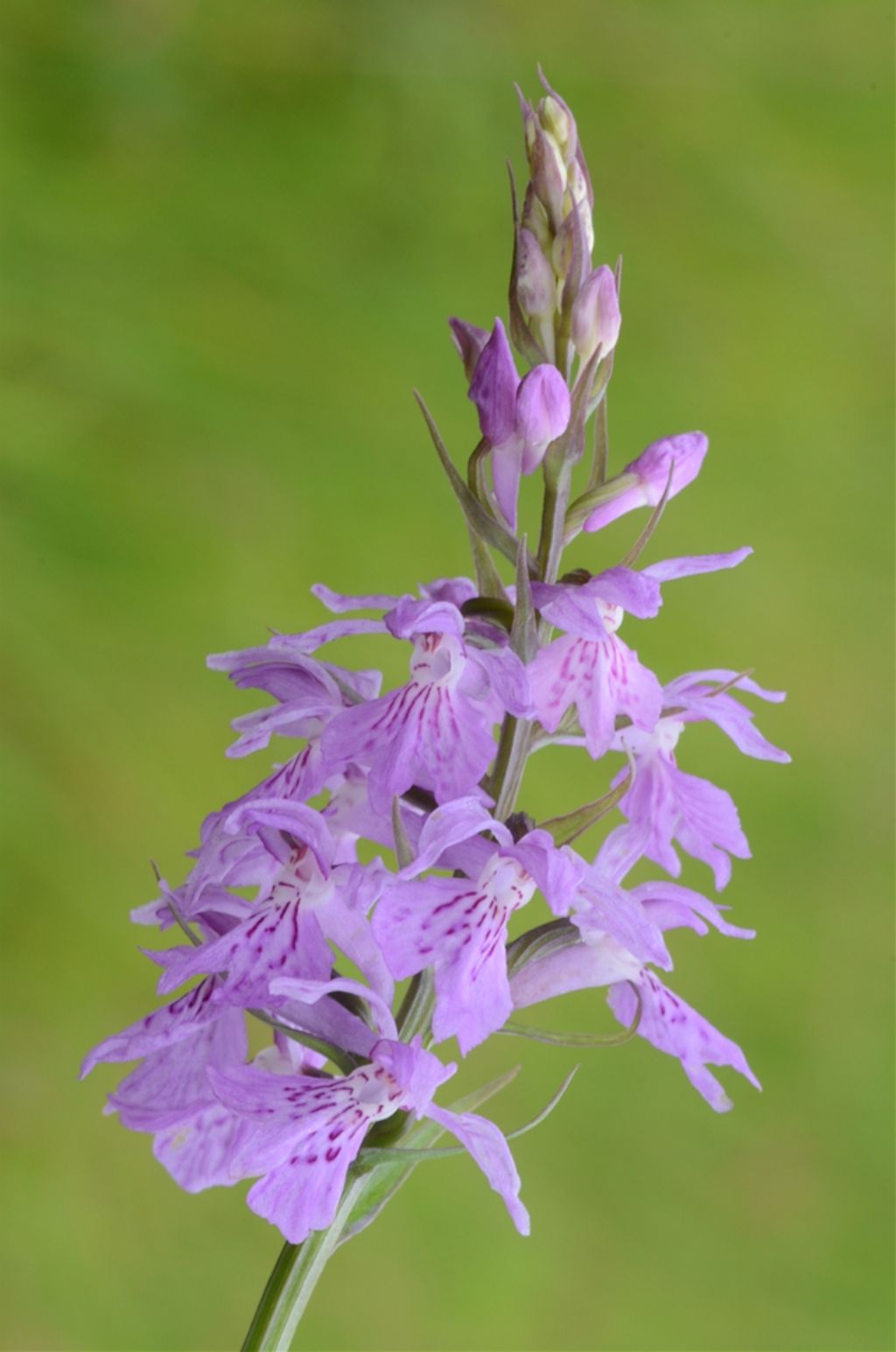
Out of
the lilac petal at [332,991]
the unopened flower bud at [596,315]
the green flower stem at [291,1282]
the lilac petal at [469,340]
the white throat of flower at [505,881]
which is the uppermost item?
the lilac petal at [469,340]

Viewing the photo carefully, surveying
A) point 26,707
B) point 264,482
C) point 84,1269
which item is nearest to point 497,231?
point 264,482

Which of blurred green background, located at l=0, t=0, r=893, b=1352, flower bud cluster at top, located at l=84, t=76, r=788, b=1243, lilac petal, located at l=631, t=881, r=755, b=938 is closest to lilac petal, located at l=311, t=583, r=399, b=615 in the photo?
flower bud cluster at top, located at l=84, t=76, r=788, b=1243

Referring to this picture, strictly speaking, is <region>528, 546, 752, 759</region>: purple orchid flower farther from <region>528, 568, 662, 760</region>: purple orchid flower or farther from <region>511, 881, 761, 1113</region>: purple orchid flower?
<region>511, 881, 761, 1113</region>: purple orchid flower

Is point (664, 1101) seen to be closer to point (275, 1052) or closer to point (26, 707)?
point (26, 707)

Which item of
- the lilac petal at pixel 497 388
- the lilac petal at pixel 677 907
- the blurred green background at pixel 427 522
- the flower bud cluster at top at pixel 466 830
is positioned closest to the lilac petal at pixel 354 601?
the flower bud cluster at top at pixel 466 830

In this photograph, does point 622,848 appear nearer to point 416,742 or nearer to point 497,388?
point 416,742

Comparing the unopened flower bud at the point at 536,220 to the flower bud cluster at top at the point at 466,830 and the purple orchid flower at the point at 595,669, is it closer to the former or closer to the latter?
the flower bud cluster at top at the point at 466,830
